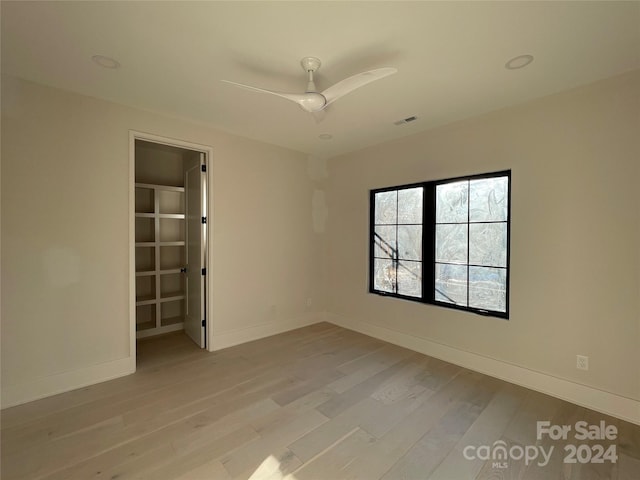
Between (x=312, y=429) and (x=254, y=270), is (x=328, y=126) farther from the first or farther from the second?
(x=312, y=429)

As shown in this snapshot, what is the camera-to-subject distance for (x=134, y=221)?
10.0ft

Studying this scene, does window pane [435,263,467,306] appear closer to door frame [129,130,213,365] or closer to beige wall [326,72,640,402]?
beige wall [326,72,640,402]

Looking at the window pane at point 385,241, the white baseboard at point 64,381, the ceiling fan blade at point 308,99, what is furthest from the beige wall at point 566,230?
the white baseboard at point 64,381

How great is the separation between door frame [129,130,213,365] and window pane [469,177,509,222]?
307 centimetres

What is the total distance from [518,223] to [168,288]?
4.77m

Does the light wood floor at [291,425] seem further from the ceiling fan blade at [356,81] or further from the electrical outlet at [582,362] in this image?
the ceiling fan blade at [356,81]

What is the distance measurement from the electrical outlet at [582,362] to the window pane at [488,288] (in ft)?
2.09

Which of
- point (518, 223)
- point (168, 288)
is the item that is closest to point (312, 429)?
point (518, 223)

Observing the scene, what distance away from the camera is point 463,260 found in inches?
125

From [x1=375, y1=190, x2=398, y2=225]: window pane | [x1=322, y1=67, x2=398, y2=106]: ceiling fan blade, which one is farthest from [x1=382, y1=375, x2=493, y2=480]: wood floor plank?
[x1=322, y1=67, x2=398, y2=106]: ceiling fan blade

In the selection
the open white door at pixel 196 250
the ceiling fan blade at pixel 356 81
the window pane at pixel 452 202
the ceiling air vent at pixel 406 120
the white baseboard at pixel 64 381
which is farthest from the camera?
the open white door at pixel 196 250

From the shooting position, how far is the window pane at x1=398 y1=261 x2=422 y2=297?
3580mm

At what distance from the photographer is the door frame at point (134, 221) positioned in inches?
114

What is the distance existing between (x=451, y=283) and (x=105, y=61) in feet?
12.6
